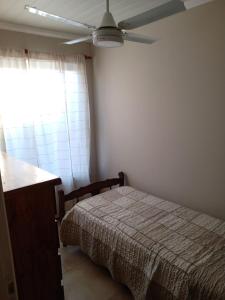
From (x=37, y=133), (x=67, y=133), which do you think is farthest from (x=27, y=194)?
(x=67, y=133)

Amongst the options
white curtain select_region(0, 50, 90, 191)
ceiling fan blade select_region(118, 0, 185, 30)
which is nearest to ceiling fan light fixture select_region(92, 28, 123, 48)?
ceiling fan blade select_region(118, 0, 185, 30)

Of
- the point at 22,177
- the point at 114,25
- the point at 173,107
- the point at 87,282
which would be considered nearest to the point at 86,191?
the point at 87,282

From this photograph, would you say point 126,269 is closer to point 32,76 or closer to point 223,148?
point 223,148

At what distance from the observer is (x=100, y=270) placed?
2438mm

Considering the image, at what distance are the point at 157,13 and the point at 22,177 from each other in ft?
4.15

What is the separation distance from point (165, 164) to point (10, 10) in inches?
91.2

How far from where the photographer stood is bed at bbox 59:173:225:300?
5.52ft

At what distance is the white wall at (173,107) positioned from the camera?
90.5 inches

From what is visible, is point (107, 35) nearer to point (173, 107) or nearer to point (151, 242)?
point (173, 107)

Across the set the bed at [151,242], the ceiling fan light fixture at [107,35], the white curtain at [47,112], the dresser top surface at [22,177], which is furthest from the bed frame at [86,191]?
the ceiling fan light fixture at [107,35]

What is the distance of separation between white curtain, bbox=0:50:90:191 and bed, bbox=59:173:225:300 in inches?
26.4

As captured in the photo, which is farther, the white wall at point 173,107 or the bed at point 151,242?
the white wall at point 173,107

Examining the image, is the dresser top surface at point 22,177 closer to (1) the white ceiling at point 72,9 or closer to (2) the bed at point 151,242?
(2) the bed at point 151,242

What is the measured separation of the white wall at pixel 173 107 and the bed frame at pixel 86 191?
0.58ft
